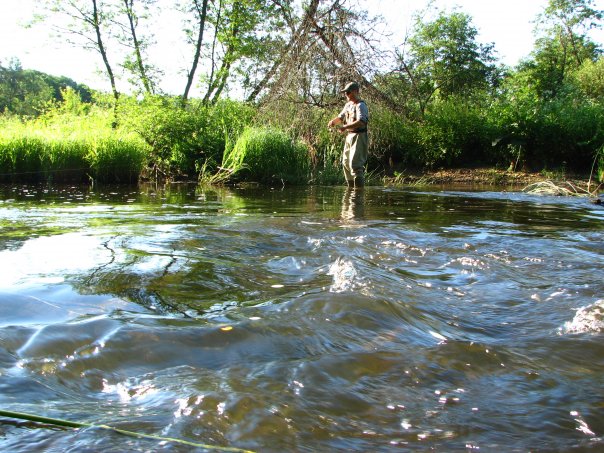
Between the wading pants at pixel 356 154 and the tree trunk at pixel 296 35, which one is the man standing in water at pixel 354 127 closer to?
the wading pants at pixel 356 154

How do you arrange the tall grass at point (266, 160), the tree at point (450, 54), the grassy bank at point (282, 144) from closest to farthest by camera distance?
1. the grassy bank at point (282, 144)
2. the tall grass at point (266, 160)
3. the tree at point (450, 54)

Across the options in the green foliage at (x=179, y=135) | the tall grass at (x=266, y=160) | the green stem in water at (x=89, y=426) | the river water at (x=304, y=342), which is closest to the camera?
the green stem in water at (x=89, y=426)

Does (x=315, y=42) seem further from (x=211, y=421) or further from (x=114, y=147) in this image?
(x=211, y=421)

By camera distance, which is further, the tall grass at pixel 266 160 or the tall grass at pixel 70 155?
the tall grass at pixel 266 160

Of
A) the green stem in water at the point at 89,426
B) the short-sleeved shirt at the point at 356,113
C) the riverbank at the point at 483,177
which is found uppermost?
the short-sleeved shirt at the point at 356,113

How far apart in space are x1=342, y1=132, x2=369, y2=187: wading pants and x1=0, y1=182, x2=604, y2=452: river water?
17.8 ft

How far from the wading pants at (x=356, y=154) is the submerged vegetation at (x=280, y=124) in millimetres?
3531

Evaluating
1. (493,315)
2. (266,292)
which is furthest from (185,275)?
(493,315)

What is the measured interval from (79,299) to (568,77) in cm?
4028

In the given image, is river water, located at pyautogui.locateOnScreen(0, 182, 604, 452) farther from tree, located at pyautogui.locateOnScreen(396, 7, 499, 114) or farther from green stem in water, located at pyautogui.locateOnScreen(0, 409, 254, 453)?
tree, located at pyautogui.locateOnScreen(396, 7, 499, 114)

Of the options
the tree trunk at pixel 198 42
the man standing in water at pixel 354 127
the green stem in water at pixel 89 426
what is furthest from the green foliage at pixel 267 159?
the green stem in water at pixel 89 426

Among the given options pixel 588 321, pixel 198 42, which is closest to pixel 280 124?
pixel 198 42

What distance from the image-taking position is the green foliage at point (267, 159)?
1394 cm

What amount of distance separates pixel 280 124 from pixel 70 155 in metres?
5.74
